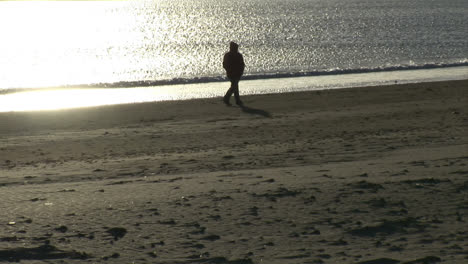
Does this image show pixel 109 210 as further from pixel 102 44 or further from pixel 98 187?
pixel 102 44

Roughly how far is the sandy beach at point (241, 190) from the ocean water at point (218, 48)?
555 inches

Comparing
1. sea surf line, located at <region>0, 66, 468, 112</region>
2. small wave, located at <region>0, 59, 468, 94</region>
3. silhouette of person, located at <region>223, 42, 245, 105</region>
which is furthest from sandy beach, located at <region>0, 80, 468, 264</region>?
small wave, located at <region>0, 59, 468, 94</region>

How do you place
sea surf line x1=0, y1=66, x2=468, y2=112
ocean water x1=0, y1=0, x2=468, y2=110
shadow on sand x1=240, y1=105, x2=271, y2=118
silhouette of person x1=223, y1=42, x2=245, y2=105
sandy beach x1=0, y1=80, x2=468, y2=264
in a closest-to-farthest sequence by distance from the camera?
sandy beach x1=0, y1=80, x2=468, y2=264, shadow on sand x1=240, y1=105, x2=271, y2=118, silhouette of person x1=223, y1=42, x2=245, y2=105, sea surf line x1=0, y1=66, x2=468, y2=112, ocean water x1=0, y1=0, x2=468, y2=110

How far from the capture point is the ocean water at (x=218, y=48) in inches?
1206

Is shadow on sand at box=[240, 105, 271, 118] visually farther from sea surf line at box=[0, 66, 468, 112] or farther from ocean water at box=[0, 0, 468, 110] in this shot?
ocean water at box=[0, 0, 468, 110]

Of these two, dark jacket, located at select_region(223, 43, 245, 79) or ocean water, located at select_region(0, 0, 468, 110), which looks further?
ocean water, located at select_region(0, 0, 468, 110)

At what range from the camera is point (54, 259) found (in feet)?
18.8

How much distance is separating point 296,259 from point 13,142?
7.96 metres

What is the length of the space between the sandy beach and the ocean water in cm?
1410

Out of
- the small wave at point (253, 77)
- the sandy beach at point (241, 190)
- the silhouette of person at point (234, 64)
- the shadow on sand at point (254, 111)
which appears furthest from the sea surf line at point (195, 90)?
the sandy beach at point (241, 190)

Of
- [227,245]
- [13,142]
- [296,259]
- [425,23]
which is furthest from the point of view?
[425,23]

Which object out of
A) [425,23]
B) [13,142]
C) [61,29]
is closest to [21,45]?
[61,29]

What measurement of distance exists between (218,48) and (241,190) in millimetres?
39944

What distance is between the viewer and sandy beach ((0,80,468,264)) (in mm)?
5898
